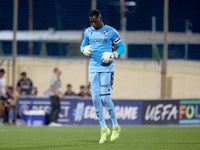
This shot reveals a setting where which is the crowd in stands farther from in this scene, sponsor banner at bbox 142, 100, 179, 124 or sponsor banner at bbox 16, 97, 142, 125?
sponsor banner at bbox 142, 100, 179, 124

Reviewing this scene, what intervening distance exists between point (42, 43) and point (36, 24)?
43.3 inches

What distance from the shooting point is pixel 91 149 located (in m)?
6.52

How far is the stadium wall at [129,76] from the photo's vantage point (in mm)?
19688

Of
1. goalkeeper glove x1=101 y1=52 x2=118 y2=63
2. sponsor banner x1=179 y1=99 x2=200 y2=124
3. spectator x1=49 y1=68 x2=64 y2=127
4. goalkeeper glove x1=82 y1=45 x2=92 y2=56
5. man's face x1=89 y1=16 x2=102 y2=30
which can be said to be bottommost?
sponsor banner x1=179 y1=99 x2=200 y2=124

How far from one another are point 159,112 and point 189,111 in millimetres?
1275

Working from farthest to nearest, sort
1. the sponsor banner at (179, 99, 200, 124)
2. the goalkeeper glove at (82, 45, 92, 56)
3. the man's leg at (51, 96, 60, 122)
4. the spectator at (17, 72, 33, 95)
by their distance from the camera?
the sponsor banner at (179, 99, 200, 124), the spectator at (17, 72, 33, 95), the man's leg at (51, 96, 60, 122), the goalkeeper glove at (82, 45, 92, 56)

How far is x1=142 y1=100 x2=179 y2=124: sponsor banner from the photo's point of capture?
16641 millimetres

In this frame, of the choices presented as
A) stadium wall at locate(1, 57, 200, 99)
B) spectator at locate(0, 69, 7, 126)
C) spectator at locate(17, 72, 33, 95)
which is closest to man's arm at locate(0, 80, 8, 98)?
spectator at locate(0, 69, 7, 126)

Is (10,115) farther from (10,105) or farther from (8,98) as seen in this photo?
(8,98)

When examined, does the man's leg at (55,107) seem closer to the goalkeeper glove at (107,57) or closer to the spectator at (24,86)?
the spectator at (24,86)

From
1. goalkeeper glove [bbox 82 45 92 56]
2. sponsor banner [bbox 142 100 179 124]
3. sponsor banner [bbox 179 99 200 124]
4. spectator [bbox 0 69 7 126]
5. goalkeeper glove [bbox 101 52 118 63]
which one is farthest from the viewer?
sponsor banner [bbox 179 99 200 124]

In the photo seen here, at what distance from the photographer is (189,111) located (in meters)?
17.2

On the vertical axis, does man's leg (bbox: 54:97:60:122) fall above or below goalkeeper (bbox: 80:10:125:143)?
below

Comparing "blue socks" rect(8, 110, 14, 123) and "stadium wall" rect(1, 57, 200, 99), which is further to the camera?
"stadium wall" rect(1, 57, 200, 99)
